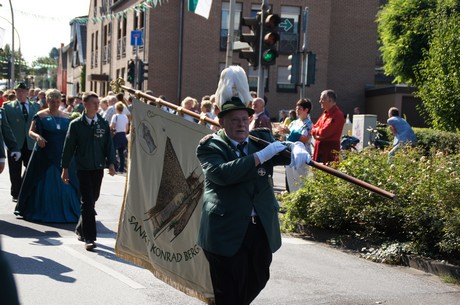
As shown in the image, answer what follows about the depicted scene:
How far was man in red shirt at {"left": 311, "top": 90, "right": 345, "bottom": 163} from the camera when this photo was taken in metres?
11.3

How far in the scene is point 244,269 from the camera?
446 cm

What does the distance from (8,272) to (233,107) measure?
2.75m

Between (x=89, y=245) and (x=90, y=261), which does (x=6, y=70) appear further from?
(x=90, y=261)

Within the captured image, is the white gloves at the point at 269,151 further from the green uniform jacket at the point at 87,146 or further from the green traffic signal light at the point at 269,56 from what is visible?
the green traffic signal light at the point at 269,56

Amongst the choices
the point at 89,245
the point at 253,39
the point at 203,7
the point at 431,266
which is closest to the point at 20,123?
the point at 89,245

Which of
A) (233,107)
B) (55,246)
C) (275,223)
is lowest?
(55,246)

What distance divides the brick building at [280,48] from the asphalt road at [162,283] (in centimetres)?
2832

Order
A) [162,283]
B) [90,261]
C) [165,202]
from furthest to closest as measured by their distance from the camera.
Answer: [90,261], [162,283], [165,202]

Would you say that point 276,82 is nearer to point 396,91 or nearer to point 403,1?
point 396,91

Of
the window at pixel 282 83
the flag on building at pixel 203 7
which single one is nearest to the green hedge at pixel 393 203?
the flag on building at pixel 203 7

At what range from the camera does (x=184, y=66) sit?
37656mm

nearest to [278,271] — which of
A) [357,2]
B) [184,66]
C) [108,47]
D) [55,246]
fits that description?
[55,246]

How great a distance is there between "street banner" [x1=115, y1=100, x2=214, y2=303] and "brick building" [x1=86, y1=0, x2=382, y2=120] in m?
30.3

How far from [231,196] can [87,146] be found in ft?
14.0
